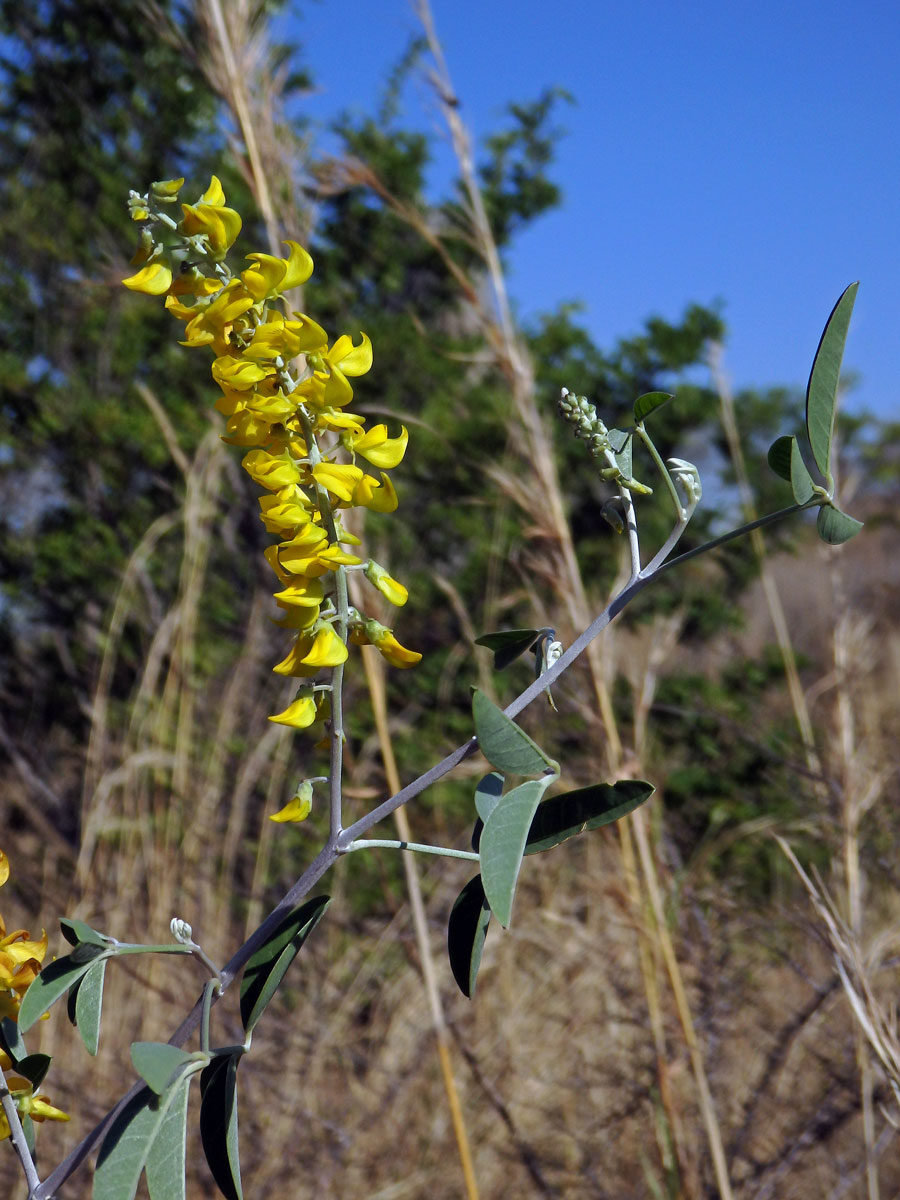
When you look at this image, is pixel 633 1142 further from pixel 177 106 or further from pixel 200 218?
pixel 177 106

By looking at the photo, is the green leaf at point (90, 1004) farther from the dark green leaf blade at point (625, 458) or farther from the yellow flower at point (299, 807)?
the dark green leaf blade at point (625, 458)

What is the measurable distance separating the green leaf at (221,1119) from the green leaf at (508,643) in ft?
0.75

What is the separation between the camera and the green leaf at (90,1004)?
0.46m

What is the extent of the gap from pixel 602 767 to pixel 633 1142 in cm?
108

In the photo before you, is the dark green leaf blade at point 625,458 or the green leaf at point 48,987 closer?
the green leaf at point 48,987

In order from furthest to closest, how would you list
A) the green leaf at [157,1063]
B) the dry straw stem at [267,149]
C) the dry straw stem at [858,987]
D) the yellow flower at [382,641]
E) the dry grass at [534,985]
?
1. the dry grass at [534,985]
2. the dry straw stem at [267,149]
3. the dry straw stem at [858,987]
4. the yellow flower at [382,641]
5. the green leaf at [157,1063]

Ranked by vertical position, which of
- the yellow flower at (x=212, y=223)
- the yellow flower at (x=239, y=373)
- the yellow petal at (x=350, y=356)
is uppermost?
the yellow flower at (x=212, y=223)

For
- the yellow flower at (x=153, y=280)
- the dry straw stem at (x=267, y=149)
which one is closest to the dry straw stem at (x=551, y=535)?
the dry straw stem at (x=267, y=149)

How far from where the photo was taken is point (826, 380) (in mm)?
455

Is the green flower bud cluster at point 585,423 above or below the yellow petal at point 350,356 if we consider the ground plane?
below

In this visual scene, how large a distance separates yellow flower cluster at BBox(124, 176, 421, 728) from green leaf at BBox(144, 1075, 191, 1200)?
0.55 ft

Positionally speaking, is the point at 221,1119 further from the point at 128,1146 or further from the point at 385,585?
the point at 385,585

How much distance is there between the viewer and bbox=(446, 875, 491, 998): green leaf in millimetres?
463

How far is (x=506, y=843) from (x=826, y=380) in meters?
0.26
